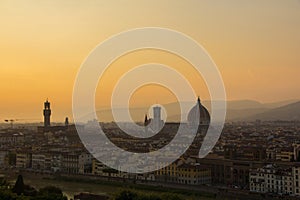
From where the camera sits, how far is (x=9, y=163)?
34.2 feet

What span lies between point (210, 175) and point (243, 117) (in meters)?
41.7

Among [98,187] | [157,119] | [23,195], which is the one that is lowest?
[98,187]

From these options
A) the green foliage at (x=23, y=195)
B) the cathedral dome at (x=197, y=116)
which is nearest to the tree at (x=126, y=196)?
the green foliage at (x=23, y=195)

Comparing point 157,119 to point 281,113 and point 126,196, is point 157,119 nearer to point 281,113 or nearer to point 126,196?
point 126,196

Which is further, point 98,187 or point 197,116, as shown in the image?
point 197,116

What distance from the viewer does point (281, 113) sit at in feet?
154

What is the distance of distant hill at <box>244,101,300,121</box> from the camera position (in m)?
44.2

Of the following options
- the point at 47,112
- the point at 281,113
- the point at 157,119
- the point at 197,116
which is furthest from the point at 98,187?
the point at 281,113

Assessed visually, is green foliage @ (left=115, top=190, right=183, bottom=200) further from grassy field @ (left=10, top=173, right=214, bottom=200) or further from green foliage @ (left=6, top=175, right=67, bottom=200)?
grassy field @ (left=10, top=173, right=214, bottom=200)

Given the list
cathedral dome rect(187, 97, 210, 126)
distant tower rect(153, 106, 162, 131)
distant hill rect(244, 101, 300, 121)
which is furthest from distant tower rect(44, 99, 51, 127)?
distant hill rect(244, 101, 300, 121)

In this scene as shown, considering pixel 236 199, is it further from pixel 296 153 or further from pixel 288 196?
pixel 296 153

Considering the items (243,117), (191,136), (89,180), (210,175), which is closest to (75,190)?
(89,180)

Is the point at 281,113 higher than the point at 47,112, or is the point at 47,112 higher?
the point at 281,113

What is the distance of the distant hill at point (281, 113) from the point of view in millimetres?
44222
